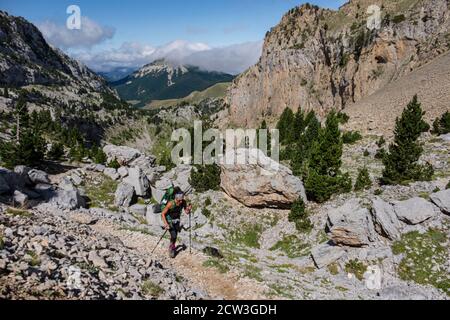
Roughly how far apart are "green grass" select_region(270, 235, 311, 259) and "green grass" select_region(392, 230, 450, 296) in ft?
26.8

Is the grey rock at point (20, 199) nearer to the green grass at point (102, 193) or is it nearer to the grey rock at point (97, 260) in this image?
the green grass at point (102, 193)

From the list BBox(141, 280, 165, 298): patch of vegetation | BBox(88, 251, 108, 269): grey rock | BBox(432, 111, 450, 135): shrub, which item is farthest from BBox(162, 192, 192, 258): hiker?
BBox(432, 111, 450, 135): shrub

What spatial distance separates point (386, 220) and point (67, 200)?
30068 mm

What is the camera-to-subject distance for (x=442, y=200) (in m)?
25.3

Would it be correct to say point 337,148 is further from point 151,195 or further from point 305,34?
point 305,34

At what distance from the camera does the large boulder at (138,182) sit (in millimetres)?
46469

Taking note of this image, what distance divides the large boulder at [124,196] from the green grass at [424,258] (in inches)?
1233

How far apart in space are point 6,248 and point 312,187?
30110 millimetres

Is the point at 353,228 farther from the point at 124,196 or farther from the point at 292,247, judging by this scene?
the point at 124,196

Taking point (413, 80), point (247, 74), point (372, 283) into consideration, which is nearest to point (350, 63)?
point (413, 80)

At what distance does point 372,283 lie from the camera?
22266 millimetres

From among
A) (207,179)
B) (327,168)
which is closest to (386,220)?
(327,168)

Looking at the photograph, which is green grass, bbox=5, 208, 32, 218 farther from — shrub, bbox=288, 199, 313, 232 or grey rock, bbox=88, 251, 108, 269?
shrub, bbox=288, 199, 313, 232

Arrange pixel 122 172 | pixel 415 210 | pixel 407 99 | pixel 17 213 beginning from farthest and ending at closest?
pixel 407 99 < pixel 122 172 < pixel 415 210 < pixel 17 213
